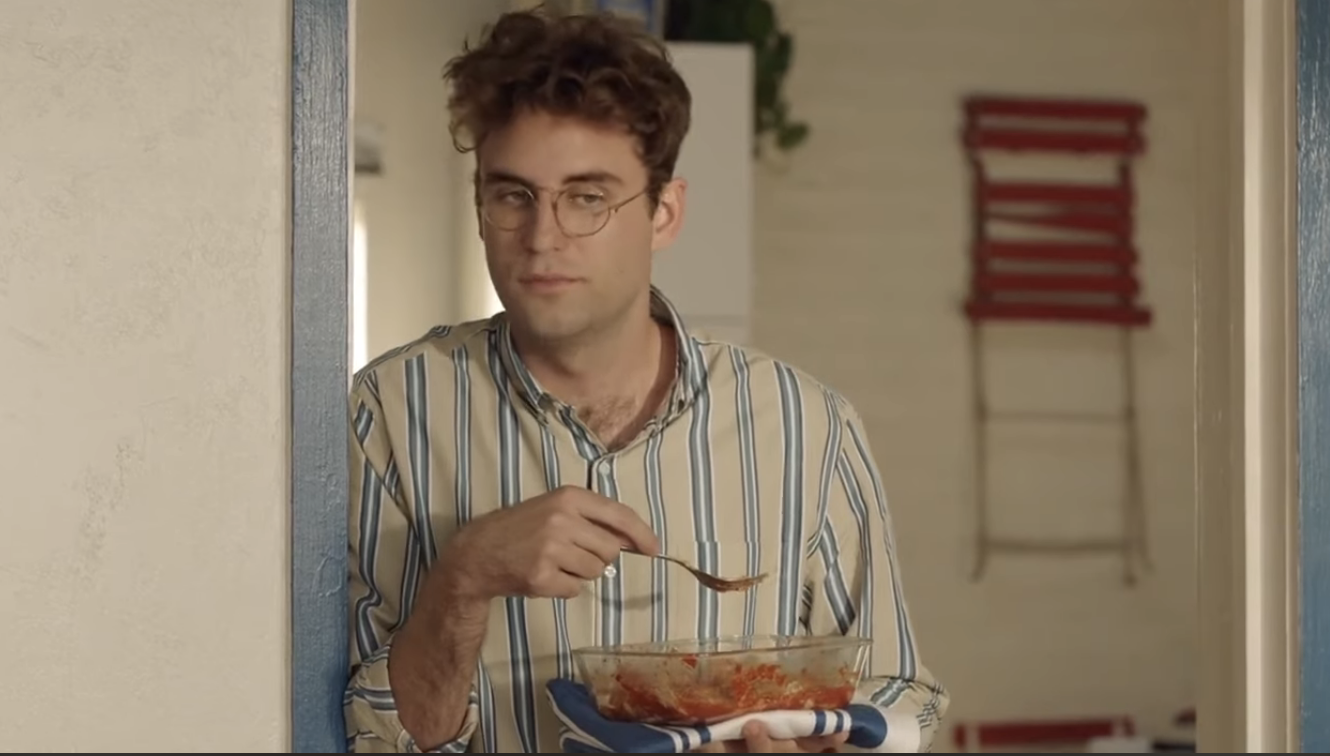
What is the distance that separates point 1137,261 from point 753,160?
675mm

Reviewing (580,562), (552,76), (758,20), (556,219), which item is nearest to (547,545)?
(580,562)

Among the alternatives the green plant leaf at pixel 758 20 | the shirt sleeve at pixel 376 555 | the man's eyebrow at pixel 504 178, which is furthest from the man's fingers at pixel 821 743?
the green plant leaf at pixel 758 20

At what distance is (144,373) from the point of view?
1280 millimetres

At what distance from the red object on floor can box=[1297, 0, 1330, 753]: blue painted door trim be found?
34.2 inches

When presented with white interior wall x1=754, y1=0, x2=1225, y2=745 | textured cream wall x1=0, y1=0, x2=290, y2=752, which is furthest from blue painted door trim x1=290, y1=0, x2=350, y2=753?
white interior wall x1=754, y1=0, x2=1225, y2=745

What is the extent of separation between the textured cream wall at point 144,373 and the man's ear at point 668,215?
29cm

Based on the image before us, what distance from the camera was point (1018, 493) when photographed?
7.80 feet

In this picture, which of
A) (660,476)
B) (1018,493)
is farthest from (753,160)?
(660,476)

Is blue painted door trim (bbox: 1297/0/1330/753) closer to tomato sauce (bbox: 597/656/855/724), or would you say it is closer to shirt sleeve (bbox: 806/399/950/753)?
shirt sleeve (bbox: 806/399/950/753)

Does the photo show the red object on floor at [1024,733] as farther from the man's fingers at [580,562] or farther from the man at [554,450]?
the man's fingers at [580,562]

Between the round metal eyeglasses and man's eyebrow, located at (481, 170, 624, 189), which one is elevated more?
man's eyebrow, located at (481, 170, 624, 189)

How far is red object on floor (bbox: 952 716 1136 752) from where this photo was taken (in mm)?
2244

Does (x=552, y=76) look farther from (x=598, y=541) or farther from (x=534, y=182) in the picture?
(x=598, y=541)

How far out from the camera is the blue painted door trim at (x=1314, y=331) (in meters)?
1.38
